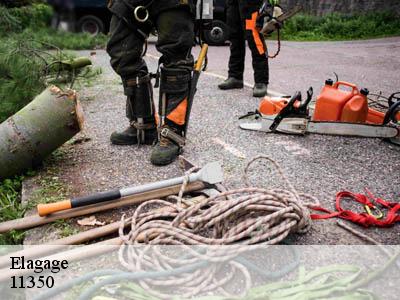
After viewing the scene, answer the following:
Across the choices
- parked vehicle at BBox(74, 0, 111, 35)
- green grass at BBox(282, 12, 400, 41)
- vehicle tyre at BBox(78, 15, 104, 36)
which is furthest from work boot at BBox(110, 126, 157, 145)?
green grass at BBox(282, 12, 400, 41)

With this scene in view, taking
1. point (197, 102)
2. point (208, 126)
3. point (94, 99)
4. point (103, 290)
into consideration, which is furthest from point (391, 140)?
point (94, 99)

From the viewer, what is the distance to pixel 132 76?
302 centimetres

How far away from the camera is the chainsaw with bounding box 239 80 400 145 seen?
3.24 meters

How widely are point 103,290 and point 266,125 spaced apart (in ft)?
7.35

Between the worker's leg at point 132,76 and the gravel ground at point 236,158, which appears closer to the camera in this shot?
the gravel ground at point 236,158

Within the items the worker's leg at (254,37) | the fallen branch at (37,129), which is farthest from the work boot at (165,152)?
the worker's leg at (254,37)

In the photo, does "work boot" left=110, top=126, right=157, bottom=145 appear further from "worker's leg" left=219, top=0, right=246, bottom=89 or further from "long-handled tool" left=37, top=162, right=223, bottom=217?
"worker's leg" left=219, top=0, right=246, bottom=89

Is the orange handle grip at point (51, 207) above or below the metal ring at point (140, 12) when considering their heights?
below

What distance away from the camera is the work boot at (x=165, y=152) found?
9.29ft

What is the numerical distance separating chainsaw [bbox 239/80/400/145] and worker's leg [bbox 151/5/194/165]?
91 centimetres

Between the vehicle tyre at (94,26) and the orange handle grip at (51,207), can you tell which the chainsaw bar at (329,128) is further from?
the vehicle tyre at (94,26)

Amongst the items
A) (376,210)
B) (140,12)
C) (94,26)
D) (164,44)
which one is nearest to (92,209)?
(164,44)

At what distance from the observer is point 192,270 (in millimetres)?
1703

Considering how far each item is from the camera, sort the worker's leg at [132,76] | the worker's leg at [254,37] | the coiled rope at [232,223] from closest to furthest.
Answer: the coiled rope at [232,223], the worker's leg at [132,76], the worker's leg at [254,37]
